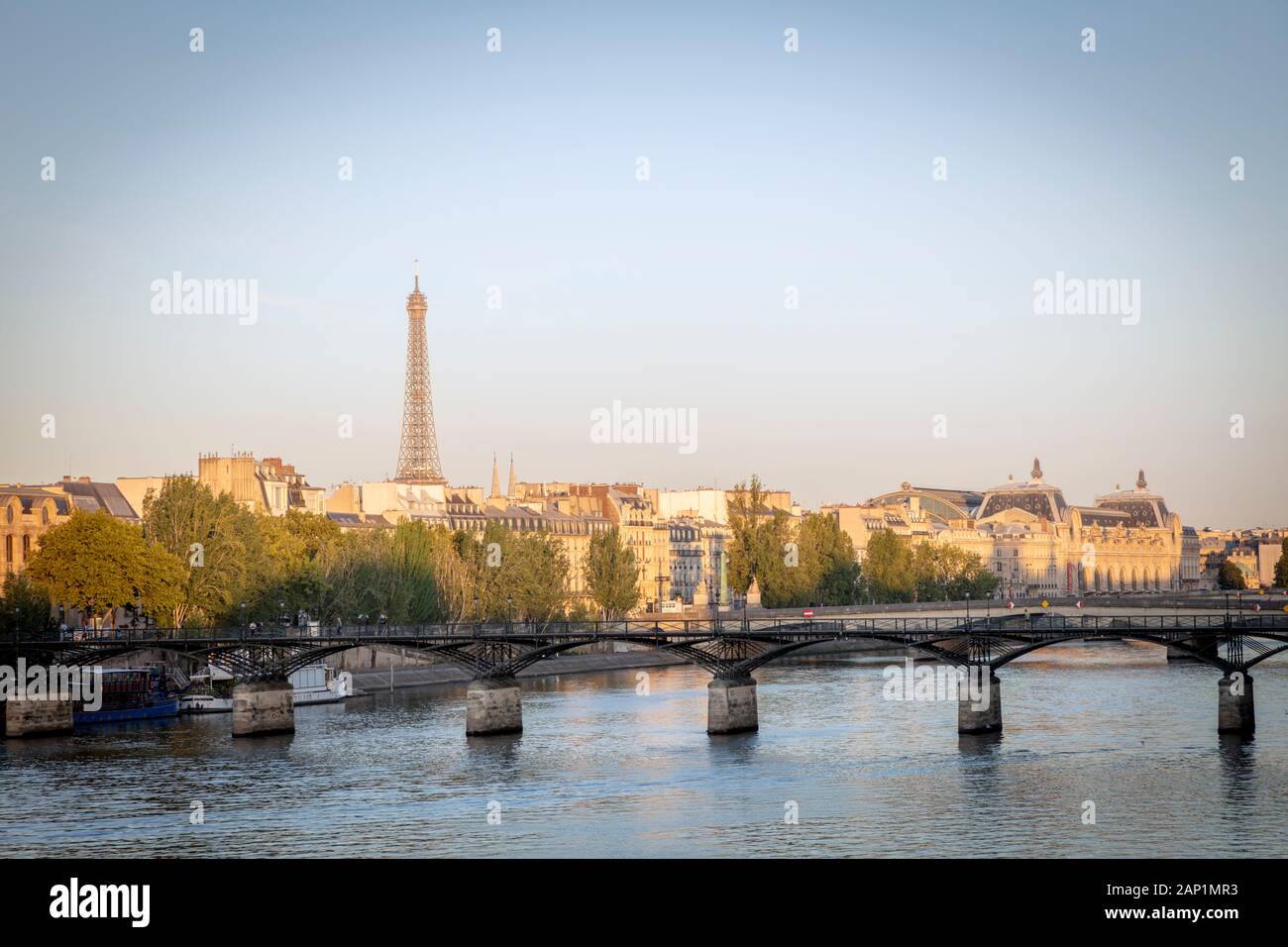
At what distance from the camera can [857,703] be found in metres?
82.3

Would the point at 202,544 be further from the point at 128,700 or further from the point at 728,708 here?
the point at 728,708

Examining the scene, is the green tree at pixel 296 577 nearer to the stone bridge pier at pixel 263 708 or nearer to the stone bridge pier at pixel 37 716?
the stone bridge pier at pixel 37 716

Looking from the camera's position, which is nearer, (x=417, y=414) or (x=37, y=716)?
(x=37, y=716)

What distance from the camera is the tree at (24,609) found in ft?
268

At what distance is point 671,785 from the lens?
174 feet

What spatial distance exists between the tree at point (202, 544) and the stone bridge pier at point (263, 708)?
63.5 feet

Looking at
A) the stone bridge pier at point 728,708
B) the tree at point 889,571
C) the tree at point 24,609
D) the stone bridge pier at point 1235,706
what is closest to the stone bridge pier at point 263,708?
the tree at point 24,609

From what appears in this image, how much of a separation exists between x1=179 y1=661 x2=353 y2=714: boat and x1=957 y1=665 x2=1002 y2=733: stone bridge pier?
29028mm

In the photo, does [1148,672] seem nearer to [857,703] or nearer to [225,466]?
[857,703]

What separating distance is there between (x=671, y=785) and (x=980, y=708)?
54.2ft

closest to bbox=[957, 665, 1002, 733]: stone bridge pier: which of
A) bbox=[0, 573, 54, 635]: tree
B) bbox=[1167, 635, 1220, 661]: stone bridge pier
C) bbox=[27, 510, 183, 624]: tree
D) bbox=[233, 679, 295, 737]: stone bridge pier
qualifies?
bbox=[1167, 635, 1220, 661]: stone bridge pier
